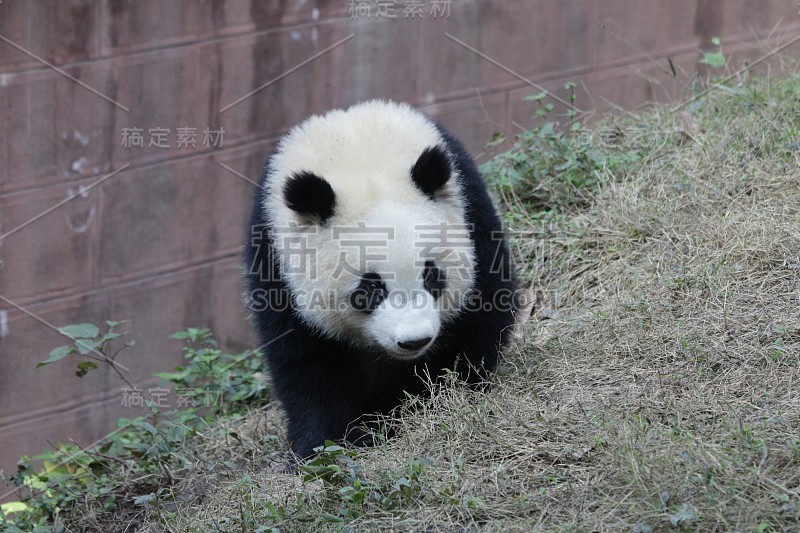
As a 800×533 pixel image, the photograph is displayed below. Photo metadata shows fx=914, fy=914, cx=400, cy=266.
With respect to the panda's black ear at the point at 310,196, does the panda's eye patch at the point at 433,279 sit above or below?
below

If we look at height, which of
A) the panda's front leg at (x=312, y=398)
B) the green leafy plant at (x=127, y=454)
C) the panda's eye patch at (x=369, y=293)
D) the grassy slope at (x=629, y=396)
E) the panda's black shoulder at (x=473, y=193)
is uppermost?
the panda's black shoulder at (x=473, y=193)

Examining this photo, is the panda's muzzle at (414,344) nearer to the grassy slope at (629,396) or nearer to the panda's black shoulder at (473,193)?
the grassy slope at (629,396)

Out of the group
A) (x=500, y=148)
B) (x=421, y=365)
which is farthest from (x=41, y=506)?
(x=500, y=148)

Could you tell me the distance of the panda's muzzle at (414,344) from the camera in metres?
4.14

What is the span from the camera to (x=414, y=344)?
4.16m

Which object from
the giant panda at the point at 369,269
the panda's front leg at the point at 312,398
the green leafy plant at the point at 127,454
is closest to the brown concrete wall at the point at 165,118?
the green leafy plant at the point at 127,454

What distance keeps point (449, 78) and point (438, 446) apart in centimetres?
475

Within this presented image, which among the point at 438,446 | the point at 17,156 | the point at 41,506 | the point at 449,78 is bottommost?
the point at 41,506

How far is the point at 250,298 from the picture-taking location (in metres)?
4.84

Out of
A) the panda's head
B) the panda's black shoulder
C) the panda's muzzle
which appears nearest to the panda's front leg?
the panda's head

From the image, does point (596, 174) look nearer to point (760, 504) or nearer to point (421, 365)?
point (421, 365)

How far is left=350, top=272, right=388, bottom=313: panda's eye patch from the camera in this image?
14.0ft

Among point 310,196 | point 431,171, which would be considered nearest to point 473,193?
point 431,171

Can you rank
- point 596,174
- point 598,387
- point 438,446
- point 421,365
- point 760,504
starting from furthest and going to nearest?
→ point 596,174 < point 421,365 < point 598,387 < point 438,446 < point 760,504
